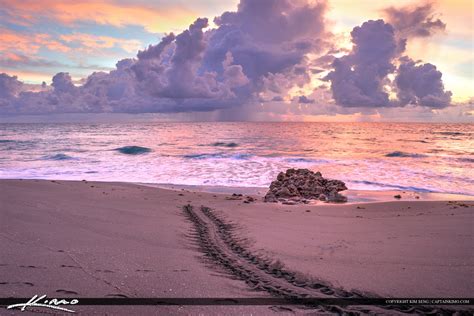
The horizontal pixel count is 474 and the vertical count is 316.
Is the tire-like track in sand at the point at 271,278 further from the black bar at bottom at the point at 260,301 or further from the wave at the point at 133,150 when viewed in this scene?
the wave at the point at 133,150

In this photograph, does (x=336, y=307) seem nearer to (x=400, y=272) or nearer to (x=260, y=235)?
(x=400, y=272)

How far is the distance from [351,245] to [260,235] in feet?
5.17

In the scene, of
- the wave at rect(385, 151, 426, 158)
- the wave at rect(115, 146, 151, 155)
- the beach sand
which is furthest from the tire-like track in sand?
the wave at rect(115, 146, 151, 155)

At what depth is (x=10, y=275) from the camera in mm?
3361

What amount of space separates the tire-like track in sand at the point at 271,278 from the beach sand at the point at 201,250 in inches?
1.6

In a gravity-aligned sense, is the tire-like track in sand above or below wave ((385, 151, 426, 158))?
above

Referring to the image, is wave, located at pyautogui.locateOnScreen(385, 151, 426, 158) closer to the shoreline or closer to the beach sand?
the shoreline

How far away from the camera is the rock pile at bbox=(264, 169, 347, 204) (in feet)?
35.1

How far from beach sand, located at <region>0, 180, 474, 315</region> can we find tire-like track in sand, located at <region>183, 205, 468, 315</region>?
0.04m

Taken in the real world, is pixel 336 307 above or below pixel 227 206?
above

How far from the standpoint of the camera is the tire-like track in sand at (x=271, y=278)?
3.24 metres

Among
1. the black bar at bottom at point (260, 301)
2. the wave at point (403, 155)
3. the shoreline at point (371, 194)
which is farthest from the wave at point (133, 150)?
the black bar at bottom at point (260, 301)

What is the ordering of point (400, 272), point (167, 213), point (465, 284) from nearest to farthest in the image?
point (465, 284), point (400, 272), point (167, 213)

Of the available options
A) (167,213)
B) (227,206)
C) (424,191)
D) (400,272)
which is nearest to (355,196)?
(424,191)
